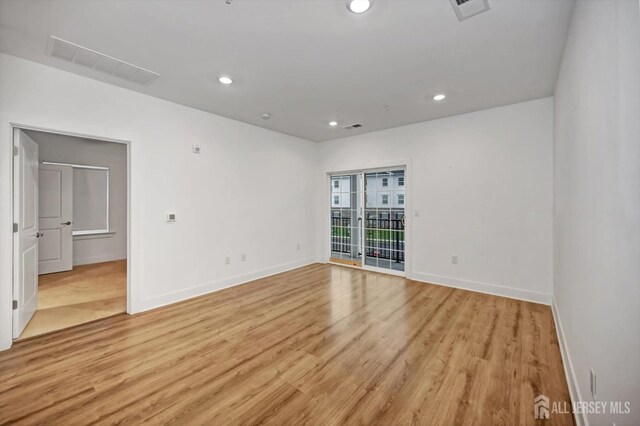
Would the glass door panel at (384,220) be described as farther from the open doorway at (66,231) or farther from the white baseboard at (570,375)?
the open doorway at (66,231)

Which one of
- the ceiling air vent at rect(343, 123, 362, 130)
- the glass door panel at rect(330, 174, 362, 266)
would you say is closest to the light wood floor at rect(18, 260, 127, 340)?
the glass door panel at rect(330, 174, 362, 266)

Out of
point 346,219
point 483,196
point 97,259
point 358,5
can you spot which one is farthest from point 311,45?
point 97,259

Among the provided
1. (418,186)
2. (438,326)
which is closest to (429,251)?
(418,186)

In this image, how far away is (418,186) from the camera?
4.52 meters

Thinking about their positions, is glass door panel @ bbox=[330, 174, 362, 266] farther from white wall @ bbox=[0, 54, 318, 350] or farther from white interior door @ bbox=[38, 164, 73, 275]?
white interior door @ bbox=[38, 164, 73, 275]

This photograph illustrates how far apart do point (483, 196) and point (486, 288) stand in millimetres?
1387

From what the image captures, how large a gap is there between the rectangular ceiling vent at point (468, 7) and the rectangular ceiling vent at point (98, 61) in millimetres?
2913

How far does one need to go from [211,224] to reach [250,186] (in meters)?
0.98

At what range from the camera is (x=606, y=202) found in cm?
122

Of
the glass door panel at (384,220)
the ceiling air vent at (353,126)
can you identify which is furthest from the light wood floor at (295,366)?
the ceiling air vent at (353,126)

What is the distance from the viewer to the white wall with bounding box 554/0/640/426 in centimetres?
94

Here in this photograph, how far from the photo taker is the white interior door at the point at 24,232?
8.25 feet

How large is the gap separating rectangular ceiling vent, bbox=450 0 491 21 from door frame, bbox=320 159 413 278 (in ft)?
9.08

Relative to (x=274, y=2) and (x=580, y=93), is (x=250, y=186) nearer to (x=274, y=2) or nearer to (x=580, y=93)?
(x=274, y=2)
